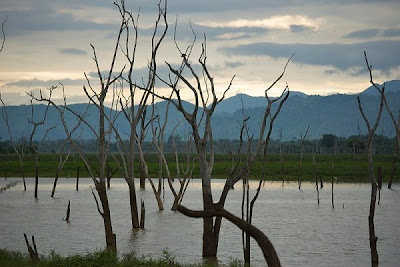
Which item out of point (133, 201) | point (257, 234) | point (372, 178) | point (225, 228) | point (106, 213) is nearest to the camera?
point (257, 234)

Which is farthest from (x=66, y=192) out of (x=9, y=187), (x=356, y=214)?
(x=356, y=214)

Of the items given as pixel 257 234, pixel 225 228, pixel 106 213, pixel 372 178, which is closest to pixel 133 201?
pixel 106 213

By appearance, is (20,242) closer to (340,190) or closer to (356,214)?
(356,214)

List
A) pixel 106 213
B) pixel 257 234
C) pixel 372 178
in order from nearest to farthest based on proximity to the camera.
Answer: pixel 257 234 → pixel 372 178 → pixel 106 213

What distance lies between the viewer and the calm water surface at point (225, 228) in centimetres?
2091

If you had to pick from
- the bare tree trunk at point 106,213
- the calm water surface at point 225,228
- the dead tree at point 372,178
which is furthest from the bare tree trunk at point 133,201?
the dead tree at point 372,178

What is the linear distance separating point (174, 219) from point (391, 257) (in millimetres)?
12454

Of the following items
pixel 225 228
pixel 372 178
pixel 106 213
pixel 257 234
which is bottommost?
pixel 225 228

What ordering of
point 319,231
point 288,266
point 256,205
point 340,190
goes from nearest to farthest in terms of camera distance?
point 288,266 → point 319,231 → point 256,205 → point 340,190

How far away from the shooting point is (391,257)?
20469 mm

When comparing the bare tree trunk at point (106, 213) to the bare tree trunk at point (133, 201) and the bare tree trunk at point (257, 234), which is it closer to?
the bare tree trunk at point (133, 201)

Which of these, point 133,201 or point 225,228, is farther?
point 225,228

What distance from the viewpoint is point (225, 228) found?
2692 centimetres

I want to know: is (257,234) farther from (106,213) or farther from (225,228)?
(225,228)
